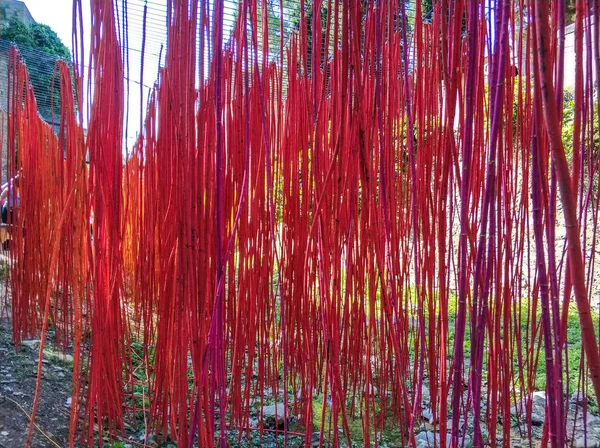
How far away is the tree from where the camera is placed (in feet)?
11.8

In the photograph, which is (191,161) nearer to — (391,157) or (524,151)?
(391,157)

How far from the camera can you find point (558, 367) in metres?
0.53

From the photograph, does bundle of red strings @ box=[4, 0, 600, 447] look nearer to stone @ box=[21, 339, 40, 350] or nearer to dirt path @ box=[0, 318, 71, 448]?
dirt path @ box=[0, 318, 71, 448]

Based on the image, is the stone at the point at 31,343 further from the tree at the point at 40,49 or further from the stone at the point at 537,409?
the tree at the point at 40,49

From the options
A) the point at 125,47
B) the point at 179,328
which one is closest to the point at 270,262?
the point at 179,328

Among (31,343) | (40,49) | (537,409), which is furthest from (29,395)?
(40,49)

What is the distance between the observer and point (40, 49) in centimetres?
678

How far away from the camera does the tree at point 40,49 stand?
3600 millimetres

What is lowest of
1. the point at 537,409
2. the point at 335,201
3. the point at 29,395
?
the point at 537,409

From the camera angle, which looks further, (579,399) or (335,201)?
(579,399)

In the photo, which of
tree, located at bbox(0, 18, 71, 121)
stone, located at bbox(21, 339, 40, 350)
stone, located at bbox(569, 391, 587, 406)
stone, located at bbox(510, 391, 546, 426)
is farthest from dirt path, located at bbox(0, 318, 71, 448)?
tree, located at bbox(0, 18, 71, 121)

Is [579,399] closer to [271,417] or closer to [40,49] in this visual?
[271,417]

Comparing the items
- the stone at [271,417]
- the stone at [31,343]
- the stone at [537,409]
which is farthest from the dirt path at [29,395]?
the stone at [537,409]

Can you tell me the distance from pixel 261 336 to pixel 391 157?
0.51m
